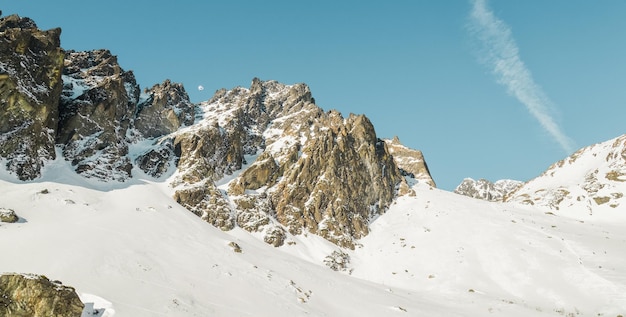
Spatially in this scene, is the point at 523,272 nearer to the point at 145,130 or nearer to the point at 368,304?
the point at 368,304

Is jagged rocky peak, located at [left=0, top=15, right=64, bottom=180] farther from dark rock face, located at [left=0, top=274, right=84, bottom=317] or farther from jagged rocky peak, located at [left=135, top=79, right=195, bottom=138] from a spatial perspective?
dark rock face, located at [left=0, top=274, right=84, bottom=317]

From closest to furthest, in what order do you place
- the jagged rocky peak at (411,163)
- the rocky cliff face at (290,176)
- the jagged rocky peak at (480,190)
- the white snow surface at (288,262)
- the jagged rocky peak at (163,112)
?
the white snow surface at (288,262) → the rocky cliff face at (290,176) → the jagged rocky peak at (163,112) → the jagged rocky peak at (411,163) → the jagged rocky peak at (480,190)

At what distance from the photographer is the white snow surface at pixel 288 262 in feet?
85.3

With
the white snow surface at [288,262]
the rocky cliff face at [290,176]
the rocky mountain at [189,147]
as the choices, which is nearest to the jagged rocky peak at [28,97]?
the rocky mountain at [189,147]

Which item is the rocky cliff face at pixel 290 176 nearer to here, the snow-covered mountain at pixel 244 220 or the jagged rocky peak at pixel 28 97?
the snow-covered mountain at pixel 244 220

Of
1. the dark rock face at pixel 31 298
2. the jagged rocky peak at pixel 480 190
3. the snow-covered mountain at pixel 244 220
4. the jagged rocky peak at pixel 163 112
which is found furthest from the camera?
the jagged rocky peak at pixel 480 190

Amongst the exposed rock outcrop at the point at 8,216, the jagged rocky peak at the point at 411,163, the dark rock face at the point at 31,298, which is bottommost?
the dark rock face at the point at 31,298

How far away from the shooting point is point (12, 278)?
16016mm

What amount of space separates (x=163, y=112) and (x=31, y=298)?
81709 millimetres

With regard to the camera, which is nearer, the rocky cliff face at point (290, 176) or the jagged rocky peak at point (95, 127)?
the jagged rocky peak at point (95, 127)

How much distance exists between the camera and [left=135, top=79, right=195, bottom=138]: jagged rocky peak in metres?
86.6

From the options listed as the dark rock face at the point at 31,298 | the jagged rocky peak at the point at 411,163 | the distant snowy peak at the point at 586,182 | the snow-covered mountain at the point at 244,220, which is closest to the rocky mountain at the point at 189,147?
the snow-covered mountain at the point at 244,220

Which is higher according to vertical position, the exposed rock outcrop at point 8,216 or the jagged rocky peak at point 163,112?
the jagged rocky peak at point 163,112

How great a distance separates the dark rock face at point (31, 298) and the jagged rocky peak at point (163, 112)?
74028mm
